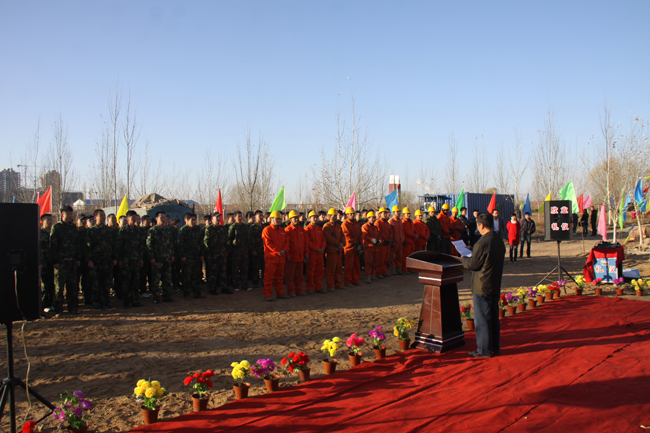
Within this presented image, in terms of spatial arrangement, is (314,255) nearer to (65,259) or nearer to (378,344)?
(378,344)

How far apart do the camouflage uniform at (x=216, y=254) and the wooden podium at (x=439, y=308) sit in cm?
590

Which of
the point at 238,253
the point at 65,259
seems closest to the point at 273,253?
the point at 238,253

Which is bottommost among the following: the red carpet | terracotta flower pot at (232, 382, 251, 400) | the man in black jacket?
the red carpet

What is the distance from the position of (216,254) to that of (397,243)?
5977 mm

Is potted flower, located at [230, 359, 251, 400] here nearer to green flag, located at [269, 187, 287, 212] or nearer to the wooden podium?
the wooden podium

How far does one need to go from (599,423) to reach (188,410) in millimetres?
3756

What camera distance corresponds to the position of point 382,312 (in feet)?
27.0

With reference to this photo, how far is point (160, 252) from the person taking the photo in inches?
359

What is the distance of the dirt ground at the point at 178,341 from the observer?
4.42 m

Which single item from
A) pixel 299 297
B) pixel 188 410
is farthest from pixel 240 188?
pixel 188 410

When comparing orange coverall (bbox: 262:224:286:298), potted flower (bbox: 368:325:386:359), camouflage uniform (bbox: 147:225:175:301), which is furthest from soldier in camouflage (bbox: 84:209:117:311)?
potted flower (bbox: 368:325:386:359)

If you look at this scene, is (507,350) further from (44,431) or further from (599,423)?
(44,431)

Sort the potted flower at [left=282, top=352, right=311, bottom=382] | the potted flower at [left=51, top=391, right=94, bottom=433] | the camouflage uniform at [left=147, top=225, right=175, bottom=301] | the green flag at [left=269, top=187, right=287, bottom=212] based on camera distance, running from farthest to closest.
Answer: the green flag at [left=269, top=187, right=287, bottom=212] → the camouflage uniform at [left=147, top=225, right=175, bottom=301] → the potted flower at [left=282, top=352, right=311, bottom=382] → the potted flower at [left=51, top=391, right=94, bottom=433]

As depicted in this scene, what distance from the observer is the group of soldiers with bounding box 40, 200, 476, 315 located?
8164 millimetres
